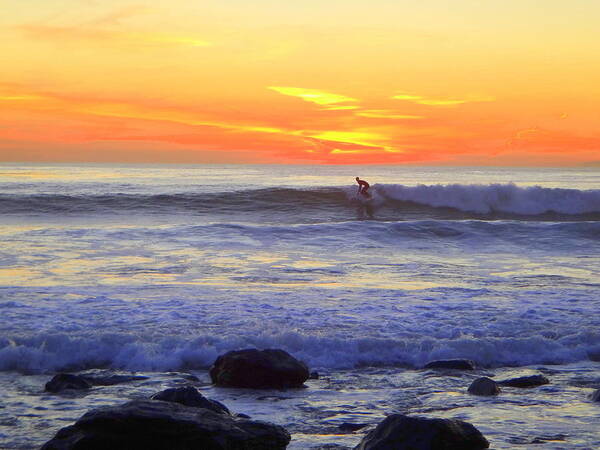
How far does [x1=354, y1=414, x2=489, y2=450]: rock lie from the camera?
4039 millimetres

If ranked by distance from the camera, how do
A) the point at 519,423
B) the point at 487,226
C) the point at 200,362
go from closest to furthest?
1. the point at 519,423
2. the point at 200,362
3. the point at 487,226

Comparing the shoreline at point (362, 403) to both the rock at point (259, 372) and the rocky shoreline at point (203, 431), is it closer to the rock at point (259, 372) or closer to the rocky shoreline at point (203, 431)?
the rock at point (259, 372)

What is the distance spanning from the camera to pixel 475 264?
13.6m

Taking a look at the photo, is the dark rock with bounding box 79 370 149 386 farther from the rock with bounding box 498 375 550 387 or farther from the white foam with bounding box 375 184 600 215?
the white foam with bounding box 375 184 600 215

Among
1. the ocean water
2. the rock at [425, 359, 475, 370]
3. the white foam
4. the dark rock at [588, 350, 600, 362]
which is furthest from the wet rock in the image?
the white foam

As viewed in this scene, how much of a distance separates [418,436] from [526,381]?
2236 mm

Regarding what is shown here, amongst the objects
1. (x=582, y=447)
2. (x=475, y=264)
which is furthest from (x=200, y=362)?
(x=475, y=264)

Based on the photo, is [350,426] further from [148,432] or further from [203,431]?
[148,432]

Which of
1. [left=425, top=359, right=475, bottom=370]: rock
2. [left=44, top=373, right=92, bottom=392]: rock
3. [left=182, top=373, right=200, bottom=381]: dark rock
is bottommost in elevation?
[left=182, top=373, right=200, bottom=381]: dark rock

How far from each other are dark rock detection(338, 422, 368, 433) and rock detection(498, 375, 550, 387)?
1.73 meters

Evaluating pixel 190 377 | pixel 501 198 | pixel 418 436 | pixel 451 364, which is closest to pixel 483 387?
pixel 451 364

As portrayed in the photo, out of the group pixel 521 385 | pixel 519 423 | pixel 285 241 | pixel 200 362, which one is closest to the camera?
pixel 519 423

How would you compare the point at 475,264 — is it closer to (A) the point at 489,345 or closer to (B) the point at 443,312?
(B) the point at 443,312

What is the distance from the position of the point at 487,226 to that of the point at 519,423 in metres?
15.1
